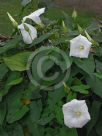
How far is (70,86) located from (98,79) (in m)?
0.13

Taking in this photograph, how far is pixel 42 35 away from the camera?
252 centimetres

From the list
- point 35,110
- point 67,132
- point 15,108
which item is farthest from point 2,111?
point 67,132

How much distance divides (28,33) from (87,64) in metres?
0.35

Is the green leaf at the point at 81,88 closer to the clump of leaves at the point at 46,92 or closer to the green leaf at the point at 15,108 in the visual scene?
the clump of leaves at the point at 46,92

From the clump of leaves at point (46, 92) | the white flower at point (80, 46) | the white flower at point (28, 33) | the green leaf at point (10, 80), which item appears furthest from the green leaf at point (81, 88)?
the white flower at point (28, 33)

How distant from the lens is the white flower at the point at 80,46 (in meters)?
2.33

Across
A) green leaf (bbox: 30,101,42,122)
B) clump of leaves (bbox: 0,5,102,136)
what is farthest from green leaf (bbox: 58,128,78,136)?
green leaf (bbox: 30,101,42,122)

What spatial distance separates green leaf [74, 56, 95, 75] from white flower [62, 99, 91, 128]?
15cm

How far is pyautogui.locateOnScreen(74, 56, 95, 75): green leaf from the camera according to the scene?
2269 mm

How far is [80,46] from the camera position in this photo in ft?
7.86

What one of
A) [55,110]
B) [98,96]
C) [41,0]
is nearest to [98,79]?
[98,96]

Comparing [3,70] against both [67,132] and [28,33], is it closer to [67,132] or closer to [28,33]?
[28,33]

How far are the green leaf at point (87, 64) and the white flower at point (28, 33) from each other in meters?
0.29

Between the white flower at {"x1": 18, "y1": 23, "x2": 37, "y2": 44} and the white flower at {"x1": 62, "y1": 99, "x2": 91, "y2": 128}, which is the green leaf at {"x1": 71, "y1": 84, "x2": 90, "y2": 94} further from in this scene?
the white flower at {"x1": 18, "y1": 23, "x2": 37, "y2": 44}
